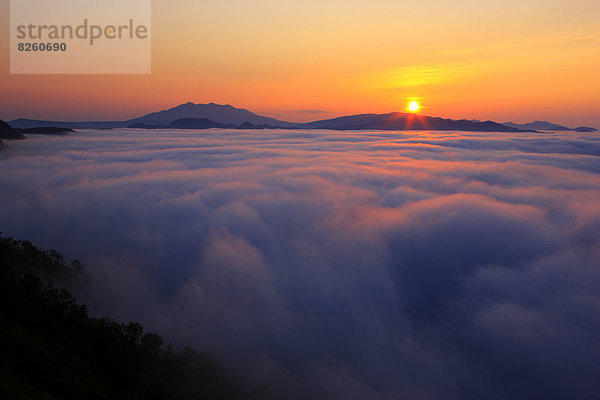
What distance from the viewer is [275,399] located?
174 feet

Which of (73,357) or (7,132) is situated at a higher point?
(7,132)

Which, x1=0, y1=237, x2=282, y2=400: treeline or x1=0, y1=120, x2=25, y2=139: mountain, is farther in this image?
x1=0, y1=120, x2=25, y2=139: mountain

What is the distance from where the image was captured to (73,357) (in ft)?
77.1

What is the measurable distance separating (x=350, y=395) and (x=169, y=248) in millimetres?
59300

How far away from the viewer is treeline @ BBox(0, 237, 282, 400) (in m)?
21.0

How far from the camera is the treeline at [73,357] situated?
69.0 ft

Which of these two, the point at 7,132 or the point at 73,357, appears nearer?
the point at 73,357

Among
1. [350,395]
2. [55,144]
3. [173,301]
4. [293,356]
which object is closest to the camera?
[350,395]

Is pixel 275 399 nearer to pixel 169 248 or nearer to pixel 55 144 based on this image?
pixel 169 248

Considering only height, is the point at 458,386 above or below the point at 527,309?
below

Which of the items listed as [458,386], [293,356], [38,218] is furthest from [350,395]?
[38,218]

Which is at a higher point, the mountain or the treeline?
the mountain

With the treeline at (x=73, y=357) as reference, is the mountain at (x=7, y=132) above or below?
above

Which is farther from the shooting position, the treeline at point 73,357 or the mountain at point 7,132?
the mountain at point 7,132
